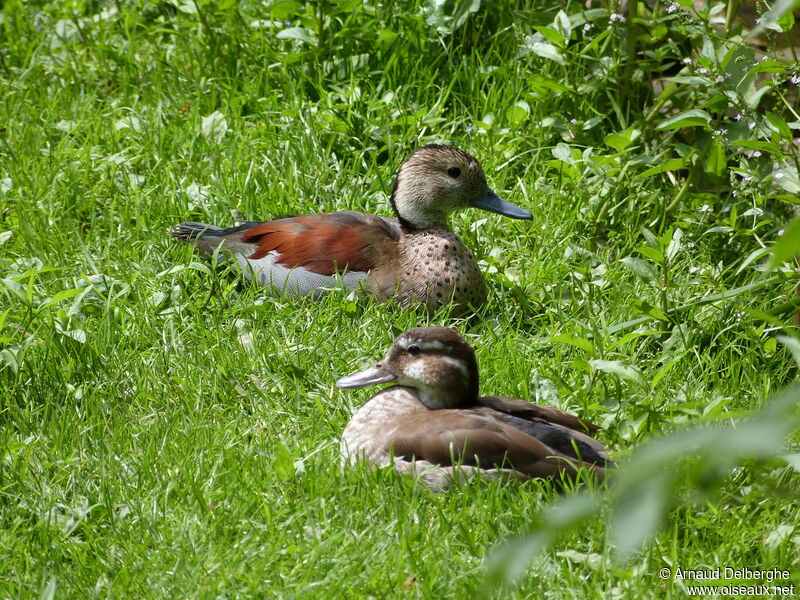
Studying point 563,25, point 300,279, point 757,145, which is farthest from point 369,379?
point 563,25

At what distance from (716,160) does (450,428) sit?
234 cm

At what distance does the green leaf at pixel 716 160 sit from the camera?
16.0ft

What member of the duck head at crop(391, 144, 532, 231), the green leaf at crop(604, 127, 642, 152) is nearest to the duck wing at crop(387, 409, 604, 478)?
the duck head at crop(391, 144, 532, 231)

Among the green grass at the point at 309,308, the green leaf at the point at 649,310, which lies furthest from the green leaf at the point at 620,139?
the green leaf at the point at 649,310

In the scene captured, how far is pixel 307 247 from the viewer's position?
4.86 m

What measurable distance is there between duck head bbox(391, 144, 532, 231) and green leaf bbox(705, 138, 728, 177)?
0.94m

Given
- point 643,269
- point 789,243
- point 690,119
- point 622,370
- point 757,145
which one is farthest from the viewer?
point 690,119

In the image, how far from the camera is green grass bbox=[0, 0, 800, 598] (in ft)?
10.3

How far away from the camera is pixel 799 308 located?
4133 millimetres

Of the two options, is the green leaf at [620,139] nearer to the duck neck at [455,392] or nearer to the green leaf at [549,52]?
the green leaf at [549,52]

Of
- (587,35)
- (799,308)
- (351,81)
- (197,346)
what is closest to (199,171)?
(351,81)

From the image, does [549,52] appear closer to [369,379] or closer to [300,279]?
[300,279]

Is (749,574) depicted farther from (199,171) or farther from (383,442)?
(199,171)

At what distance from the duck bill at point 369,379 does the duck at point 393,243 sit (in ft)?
3.22
